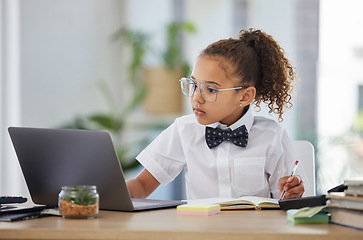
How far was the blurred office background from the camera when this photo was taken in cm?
409

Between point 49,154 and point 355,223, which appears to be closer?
point 355,223

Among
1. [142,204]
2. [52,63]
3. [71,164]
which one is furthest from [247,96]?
[52,63]

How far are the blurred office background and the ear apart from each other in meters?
2.19

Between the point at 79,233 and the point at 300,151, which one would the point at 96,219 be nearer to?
the point at 79,233

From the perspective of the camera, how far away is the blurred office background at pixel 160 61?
13.4 ft

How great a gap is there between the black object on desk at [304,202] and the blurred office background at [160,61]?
2618mm

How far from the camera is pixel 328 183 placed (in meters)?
4.13

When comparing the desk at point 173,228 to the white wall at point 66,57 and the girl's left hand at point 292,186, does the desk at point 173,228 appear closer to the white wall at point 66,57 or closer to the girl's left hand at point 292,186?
the girl's left hand at point 292,186

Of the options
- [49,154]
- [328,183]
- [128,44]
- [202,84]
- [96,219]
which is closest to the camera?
[96,219]

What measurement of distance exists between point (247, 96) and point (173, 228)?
2.73 feet

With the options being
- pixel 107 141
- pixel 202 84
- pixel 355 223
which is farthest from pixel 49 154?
pixel 355 223

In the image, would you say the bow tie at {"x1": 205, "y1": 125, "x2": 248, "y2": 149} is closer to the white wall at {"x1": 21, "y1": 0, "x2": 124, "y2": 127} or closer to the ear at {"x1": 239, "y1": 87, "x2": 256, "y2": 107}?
the ear at {"x1": 239, "y1": 87, "x2": 256, "y2": 107}

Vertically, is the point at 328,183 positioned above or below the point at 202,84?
below

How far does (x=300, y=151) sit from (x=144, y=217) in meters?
0.85
